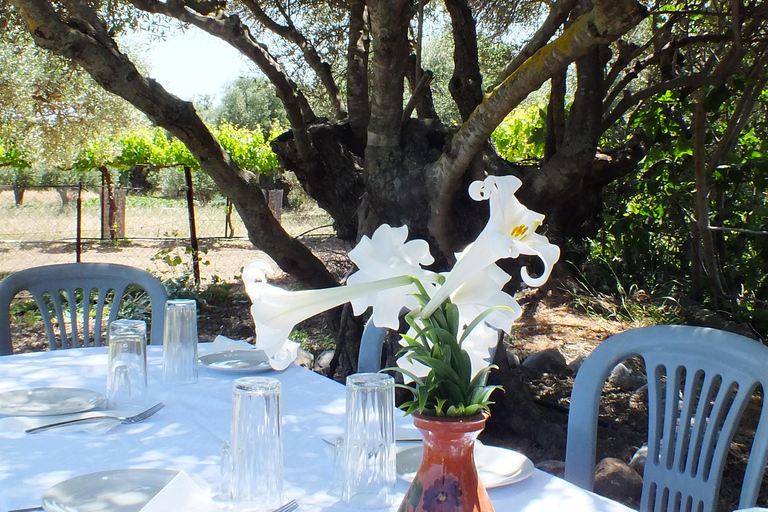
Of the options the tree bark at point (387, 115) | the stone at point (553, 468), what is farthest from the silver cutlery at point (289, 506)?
the tree bark at point (387, 115)

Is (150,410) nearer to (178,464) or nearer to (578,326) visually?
(178,464)

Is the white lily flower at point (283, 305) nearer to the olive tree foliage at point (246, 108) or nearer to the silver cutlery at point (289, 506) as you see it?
the silver cutlery at point (289, 506)

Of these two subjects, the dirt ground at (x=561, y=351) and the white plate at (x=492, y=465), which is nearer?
the white plate at (x=492, y=465)

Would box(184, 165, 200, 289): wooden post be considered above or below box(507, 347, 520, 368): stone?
above

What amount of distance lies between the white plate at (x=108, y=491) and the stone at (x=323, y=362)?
331 centimetres

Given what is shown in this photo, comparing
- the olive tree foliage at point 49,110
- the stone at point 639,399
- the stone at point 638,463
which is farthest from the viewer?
the olive tree foliage at point 49,110

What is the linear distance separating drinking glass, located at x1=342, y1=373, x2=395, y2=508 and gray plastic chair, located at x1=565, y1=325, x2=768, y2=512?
2.77 feet

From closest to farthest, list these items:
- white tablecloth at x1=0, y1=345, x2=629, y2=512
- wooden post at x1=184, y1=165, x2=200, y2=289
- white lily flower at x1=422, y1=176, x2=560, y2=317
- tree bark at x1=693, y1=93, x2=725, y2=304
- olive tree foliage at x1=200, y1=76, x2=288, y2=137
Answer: white lily flower at x1=422, y1=176, x2=560, y2=317 → white tablecloth at x1=0, y1=345, x2=629, y2=512 → tree bark at x1=693, y1=93, x2=725, y2=304 → wooden post at x1=184, y1=165, x2=200, y2=289 → olive tree foliage at x1=200, y1=76, x2=288, y2=137

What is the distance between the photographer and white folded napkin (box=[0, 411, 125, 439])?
1.67 meters

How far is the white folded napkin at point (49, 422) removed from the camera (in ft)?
5.47

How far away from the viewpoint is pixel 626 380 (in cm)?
460

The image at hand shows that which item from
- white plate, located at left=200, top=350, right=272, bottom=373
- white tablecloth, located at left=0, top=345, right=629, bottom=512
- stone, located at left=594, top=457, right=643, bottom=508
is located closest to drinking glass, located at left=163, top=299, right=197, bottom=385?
white tablecloth, located at left=0, top=345, right=629, bottom=512

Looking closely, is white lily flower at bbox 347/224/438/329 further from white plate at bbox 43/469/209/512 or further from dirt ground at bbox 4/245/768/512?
dirt ground at bbox 4/245/768/512

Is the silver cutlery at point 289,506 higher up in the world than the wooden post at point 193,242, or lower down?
lower down
